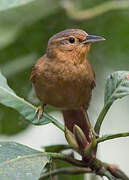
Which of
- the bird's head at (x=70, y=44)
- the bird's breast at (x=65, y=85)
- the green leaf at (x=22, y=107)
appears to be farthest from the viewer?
the bird's head at (x=70, y=44)

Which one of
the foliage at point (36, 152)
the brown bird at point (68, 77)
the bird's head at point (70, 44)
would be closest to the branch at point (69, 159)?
the foliage at point (36, 152)

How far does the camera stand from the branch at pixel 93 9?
3.33 meters

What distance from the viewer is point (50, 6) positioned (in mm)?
3545

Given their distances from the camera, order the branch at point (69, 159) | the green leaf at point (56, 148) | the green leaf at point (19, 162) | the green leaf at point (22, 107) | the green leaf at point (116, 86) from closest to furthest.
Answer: the green leaf at point (19, 162) → the branch at point (69, 159) → the green leaf at point (116, 86) → the green leaf at point (22, 107) → the green leaf at point (56, 148)

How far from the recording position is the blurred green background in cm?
342

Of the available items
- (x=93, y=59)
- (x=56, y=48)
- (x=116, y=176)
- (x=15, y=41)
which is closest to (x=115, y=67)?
(x=93, y=59)

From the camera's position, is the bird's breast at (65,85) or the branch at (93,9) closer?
the bird's breast at (65,85)

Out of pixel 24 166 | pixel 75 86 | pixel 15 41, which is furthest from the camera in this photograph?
pixel 15 41

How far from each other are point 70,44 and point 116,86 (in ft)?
3.76

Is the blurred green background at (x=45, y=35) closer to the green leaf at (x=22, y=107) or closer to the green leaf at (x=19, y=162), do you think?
the green leaf at (x=22, y=107)

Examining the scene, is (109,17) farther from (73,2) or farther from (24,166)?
(24,166)

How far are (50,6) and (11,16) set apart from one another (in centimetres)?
30

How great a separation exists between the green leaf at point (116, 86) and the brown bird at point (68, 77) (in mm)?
680

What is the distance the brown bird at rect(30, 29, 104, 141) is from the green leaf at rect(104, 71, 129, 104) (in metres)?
0.68
